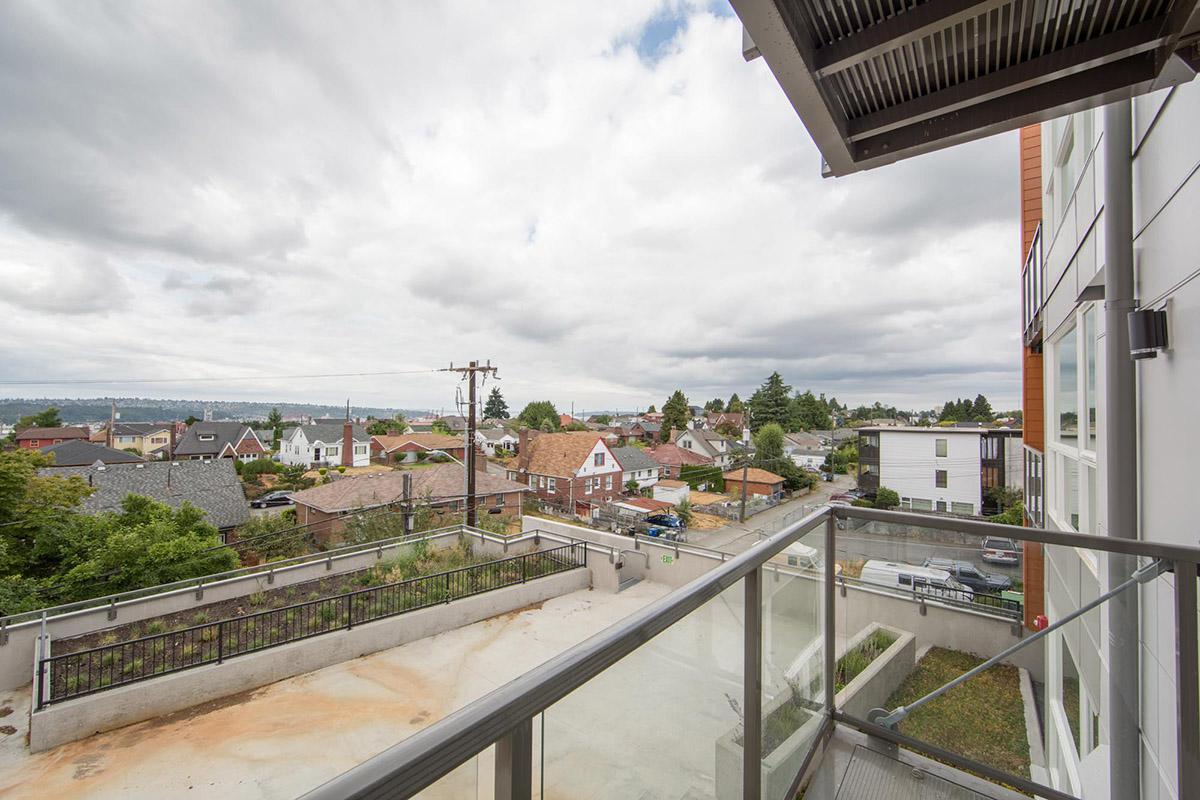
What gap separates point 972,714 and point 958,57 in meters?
1.96

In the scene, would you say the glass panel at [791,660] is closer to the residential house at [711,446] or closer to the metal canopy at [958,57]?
the metal canopy at [958,57]

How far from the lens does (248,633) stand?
20.9 feet

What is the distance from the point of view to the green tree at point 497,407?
53.6 m

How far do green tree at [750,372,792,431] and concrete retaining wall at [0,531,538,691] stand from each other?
30.5 meters

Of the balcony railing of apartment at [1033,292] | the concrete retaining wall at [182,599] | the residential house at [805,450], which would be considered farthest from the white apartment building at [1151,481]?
the residential house at [805,450]

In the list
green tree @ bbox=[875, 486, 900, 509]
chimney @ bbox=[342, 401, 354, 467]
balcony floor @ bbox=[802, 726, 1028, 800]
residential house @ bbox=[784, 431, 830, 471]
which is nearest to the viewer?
balcony floor @ bbox=[802, 726, 1028, 800]

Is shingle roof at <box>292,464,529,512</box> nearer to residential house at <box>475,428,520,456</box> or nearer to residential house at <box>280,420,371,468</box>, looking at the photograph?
residential house at <box>280,420,371,468</box>

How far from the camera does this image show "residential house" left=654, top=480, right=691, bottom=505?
22.4 m

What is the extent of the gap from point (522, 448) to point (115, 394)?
78.9 ft

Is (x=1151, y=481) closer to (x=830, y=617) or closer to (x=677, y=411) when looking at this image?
(x=830, y=617)

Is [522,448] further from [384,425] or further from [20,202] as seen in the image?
[384,425]

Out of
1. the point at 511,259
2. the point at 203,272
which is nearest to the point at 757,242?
the point at 511,259

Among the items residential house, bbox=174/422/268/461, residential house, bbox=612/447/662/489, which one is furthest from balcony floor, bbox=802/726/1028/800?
residential house, bbox=174/422/268/461

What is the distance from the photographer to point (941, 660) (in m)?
1.70
